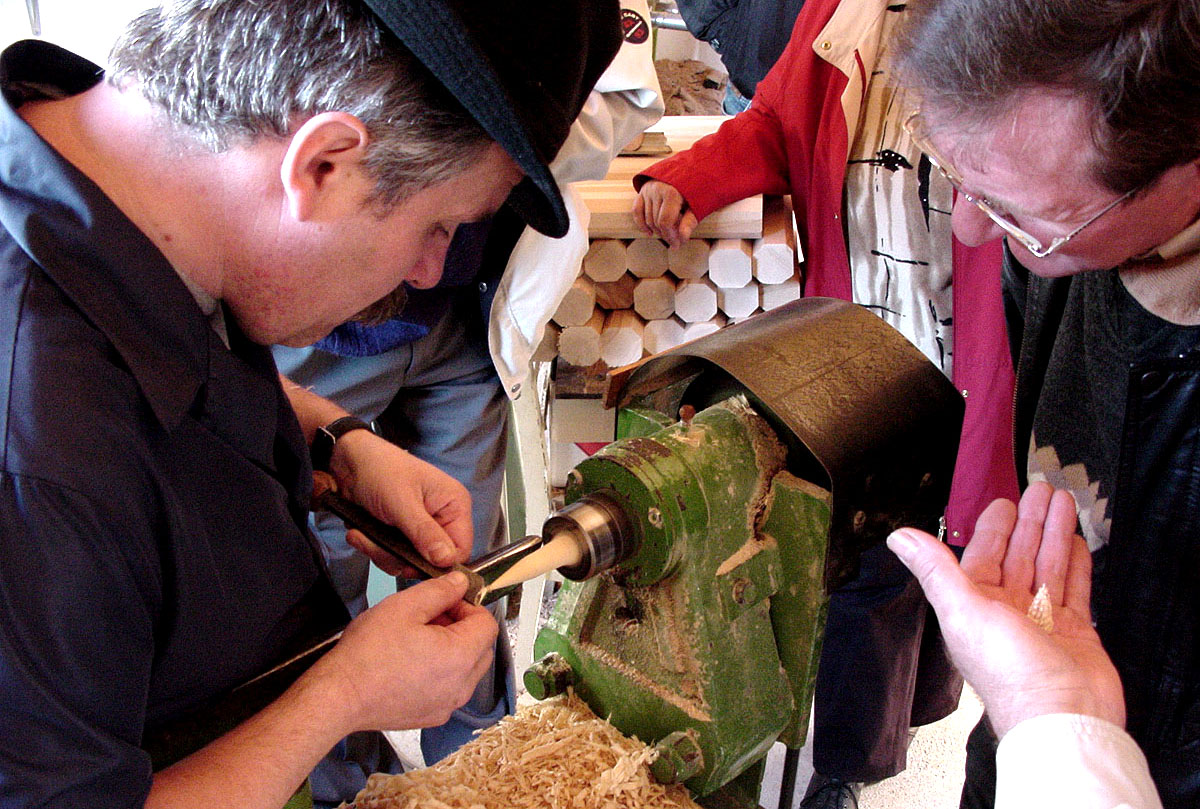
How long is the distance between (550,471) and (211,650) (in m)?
1.80

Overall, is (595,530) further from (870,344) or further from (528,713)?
(870,344)

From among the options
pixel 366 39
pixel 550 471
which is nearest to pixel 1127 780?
pixel 366 39

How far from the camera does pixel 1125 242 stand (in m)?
1.15

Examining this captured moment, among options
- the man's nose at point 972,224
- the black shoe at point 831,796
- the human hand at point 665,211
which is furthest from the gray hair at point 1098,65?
the black shoe at point 831,796

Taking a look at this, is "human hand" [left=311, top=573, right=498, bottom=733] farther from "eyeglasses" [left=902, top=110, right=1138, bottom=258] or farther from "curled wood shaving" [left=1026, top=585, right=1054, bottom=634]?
"eyeglasses" [left=902, top=110, right=1138, bottom=258]

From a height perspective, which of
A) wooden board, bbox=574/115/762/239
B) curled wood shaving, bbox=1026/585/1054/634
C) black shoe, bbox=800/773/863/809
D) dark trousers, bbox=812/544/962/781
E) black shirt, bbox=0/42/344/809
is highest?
black shirt, bbox=0/42/344/809

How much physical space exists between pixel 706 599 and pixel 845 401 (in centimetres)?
31

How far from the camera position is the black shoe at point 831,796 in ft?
7.07

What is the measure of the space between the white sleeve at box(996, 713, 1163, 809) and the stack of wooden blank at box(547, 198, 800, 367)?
141 cm

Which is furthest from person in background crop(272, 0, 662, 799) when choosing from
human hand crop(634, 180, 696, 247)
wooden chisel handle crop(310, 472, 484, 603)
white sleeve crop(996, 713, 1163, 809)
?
white sleeve crop(996, 713, 1163, 809)

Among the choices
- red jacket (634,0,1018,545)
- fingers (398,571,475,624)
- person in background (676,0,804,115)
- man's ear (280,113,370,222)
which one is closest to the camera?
man's ear (280,113,370,222)

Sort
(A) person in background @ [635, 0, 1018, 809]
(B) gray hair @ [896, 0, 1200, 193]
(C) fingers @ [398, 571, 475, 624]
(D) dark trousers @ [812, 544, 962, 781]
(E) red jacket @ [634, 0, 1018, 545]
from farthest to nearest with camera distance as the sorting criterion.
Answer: (E) red jacket @ [634, 0, 1018, 545], (A) person in background @ [635, 0, 1018, 809], (D) dark trousers @ [812, 544, 962, 781], (C) fingers @ [398, 571, 475, 624], (B) gray hair @ [896, 0, 1200, 193]

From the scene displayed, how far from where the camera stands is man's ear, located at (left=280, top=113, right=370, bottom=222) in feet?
2.67

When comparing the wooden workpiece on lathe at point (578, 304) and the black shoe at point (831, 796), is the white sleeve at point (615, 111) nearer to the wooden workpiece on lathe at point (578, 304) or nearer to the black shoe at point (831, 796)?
the wooden workpiece on lathe at point (578, 304)
